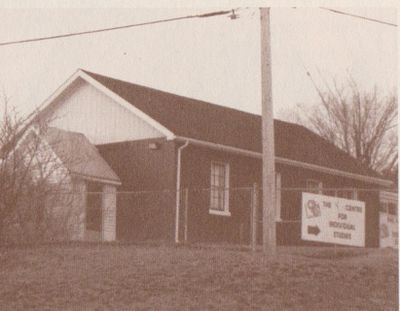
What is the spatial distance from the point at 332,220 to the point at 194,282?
455 centimetres

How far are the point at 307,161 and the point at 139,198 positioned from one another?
586cm

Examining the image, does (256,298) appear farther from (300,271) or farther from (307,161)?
(307,161)

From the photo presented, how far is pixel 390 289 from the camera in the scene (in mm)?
13406

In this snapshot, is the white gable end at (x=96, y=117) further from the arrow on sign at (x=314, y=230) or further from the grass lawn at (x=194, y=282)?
the grass lawn at (x=194, y=282)

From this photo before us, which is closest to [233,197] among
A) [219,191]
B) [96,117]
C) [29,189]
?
[219,191]

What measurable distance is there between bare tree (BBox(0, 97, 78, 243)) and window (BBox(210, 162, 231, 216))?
3778 mm

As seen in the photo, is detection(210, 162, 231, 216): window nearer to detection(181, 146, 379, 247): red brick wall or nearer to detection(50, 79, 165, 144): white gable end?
detection(181, 146, 379, 247): red brick wall

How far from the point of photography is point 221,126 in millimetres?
25328

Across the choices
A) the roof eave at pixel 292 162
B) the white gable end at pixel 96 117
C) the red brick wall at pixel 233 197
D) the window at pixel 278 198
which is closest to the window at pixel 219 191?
the red brick wall at pixel 233 197

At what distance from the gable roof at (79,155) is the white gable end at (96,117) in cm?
45

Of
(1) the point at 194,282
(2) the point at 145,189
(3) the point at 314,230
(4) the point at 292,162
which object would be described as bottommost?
(1) the point at 194,282

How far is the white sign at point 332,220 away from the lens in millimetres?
17281

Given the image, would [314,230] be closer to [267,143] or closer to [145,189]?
[267,143]

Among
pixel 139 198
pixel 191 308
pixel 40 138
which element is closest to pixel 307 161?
pixel 139 198
